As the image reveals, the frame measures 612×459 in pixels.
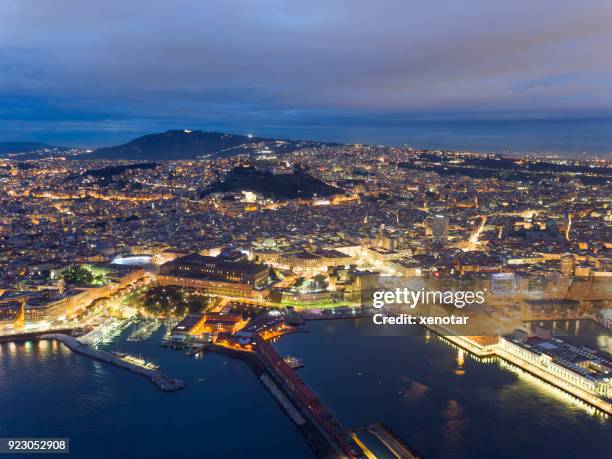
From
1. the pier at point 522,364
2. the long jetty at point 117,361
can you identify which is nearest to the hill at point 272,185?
the long jetty at point 117,361

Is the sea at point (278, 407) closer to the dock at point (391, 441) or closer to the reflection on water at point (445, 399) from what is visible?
the reflection on water at point (445, 399)

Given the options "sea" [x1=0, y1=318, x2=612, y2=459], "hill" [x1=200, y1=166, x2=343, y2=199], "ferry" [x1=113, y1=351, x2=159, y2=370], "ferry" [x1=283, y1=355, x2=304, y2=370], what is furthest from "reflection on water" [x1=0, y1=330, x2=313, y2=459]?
"hill" [x1=200, y1=166, x2=343, y2=199]

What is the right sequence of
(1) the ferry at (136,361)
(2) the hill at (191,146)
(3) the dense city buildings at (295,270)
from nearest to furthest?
1. (1) the ferry at (136,361)
2. (3) the dense city buildings at (295,270)
3. (2) the hill at (191,146)

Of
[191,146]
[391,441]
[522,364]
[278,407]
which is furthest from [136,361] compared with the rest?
[191,146]

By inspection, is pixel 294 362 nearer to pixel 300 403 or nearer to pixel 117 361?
pixel 300 403

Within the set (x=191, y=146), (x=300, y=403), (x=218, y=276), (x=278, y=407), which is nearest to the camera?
(x=300, y=403)

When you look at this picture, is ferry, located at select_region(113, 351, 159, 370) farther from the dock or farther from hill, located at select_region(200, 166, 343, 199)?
Answer: hill, located at select_region(200, 166, 343, 199)
